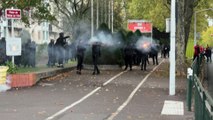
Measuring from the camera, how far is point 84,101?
14352 mm

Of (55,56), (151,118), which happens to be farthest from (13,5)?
(151,118)

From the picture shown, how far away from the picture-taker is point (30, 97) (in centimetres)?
1509

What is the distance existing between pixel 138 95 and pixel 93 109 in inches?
147

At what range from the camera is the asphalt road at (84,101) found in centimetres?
1171

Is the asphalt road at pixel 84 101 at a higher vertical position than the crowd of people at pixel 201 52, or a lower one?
lower

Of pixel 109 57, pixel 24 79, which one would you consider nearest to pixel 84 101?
pixel 24 79

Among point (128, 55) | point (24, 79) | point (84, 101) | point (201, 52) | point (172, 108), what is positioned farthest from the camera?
point (201, 52)

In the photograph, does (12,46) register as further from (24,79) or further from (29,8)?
(29,8)

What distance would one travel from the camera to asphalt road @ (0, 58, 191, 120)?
1171 cm

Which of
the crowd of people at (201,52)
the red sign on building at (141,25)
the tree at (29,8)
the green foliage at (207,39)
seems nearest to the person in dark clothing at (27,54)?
the tree at (29,8)

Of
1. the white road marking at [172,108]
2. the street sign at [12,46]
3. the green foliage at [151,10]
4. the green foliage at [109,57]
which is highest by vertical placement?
the green foliage at [151,10]

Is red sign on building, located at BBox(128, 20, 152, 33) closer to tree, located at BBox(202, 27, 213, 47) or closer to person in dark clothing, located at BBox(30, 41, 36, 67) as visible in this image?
person in dark clothing, located at BBox(30, 41, 36, 67)

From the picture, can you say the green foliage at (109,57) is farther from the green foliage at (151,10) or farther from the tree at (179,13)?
the green foliage at (151,10)

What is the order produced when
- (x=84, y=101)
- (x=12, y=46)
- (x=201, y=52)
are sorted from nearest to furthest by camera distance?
(x=84, y=101) → (x=12, y=46) → (x=201, y=52)
